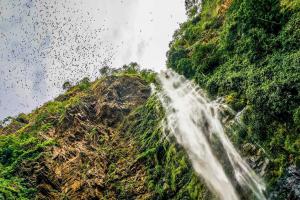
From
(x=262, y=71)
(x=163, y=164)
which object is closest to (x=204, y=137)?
(x=163, y=164)

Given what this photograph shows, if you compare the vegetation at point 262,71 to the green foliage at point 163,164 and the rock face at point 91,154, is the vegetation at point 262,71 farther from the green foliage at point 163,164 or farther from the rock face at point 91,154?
the rock face at point 91,154

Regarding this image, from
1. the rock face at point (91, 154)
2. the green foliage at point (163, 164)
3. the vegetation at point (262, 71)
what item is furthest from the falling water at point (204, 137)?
the rock face at point (91, 154)

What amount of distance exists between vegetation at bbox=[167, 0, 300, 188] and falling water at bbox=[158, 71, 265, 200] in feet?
3.62

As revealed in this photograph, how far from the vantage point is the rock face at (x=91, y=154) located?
27297 mm

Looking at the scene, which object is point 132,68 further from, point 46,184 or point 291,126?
Result: point 291,126

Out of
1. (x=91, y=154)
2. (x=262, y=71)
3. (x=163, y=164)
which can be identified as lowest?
(x=262, y=71)

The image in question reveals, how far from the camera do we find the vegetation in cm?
1783

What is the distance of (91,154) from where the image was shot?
33125 millimetres

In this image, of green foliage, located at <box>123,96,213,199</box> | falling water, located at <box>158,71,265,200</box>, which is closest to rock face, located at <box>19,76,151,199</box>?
green foliage, located at <box>123,96,213,199</box>

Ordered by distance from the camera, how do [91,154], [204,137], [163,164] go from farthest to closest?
[91,154], [163,164], [204,137]

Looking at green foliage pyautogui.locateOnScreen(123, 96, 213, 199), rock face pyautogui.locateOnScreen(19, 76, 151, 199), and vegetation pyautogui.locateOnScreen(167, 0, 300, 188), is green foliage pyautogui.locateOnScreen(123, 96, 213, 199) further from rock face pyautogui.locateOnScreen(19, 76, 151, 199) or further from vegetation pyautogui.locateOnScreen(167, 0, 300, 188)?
vegetation pyautogui.locateOnScreen(167, 0, 300, 188)

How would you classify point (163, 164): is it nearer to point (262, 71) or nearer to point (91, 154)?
point (91, 154)

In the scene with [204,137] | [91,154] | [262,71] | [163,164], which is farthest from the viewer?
[91,154]

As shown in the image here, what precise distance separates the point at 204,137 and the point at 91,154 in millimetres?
12636
